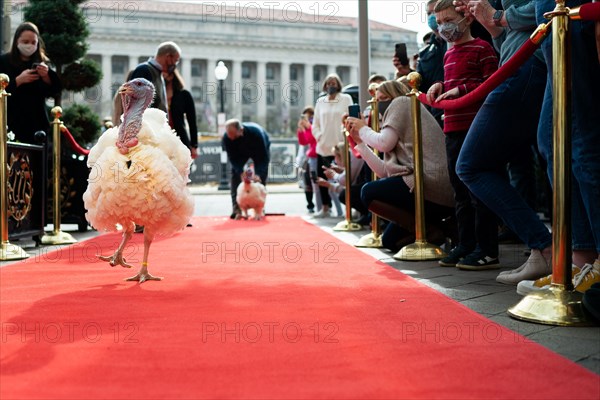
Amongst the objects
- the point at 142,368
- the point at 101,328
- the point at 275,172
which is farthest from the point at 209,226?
the point at 275,172

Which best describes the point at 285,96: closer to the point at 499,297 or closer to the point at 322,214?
the point at 322,214

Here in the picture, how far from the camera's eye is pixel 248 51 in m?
63.8

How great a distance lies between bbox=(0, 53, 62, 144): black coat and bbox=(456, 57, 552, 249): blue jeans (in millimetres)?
4420

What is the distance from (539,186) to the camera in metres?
8.88

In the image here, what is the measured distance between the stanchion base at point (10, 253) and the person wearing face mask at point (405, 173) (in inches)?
99.0

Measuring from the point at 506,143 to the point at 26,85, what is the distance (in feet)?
15.5

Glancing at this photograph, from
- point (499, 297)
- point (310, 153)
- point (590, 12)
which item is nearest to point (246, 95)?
point (310, 153)

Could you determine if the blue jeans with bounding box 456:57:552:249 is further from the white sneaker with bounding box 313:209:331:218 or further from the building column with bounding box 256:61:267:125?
the building column with bounding box 256:61:267:125

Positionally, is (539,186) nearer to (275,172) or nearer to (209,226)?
(209,226)

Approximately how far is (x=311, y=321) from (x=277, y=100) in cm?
6334

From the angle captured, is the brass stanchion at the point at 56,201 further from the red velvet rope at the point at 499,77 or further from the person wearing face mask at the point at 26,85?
the red velvet rope at the point at 499,77

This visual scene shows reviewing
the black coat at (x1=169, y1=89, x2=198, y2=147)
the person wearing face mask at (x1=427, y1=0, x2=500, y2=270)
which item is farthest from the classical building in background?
the person wearing face mask at (x1=427, y1=0, x2=500, y2=270)

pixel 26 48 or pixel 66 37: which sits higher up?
pixel 66 37

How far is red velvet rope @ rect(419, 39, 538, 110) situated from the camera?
10.1 feet
